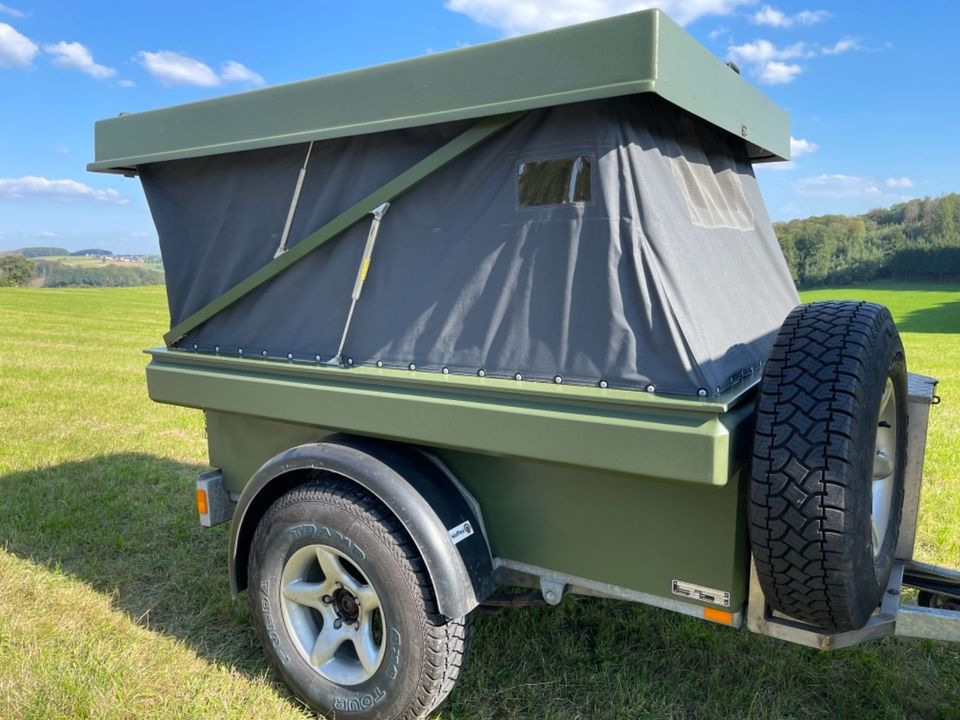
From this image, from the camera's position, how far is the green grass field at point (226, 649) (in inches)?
115

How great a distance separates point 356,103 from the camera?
2713 mm

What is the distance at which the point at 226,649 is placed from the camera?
3.36 meters

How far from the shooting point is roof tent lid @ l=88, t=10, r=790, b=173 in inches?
84.7

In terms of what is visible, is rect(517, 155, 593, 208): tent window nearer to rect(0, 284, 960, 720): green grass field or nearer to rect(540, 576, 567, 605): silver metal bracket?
rect(540, 576, 567, 605): silver metal bracket

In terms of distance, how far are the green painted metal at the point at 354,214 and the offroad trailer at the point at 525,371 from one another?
1 cm

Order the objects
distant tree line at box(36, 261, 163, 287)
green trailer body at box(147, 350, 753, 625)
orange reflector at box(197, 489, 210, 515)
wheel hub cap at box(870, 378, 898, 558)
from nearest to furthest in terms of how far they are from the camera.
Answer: green trailer body at box(147, 350, 753, 625), wheel hub cap at box(870, 378, 898, 558), orange reflector at box(197, 489, 210, 515), distant tree line at box(36, 261, 163, 287)

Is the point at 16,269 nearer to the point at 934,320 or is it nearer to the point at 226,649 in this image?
the point at 934,320

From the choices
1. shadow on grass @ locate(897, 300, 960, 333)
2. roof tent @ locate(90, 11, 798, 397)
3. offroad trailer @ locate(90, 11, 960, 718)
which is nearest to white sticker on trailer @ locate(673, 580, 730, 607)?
offroad trailer @ locate(90, 11, 960, 718)

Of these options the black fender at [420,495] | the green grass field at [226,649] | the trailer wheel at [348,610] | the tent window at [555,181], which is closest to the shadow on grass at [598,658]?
the green grass field at [226,649]

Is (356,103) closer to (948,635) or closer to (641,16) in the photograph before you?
(641,16)

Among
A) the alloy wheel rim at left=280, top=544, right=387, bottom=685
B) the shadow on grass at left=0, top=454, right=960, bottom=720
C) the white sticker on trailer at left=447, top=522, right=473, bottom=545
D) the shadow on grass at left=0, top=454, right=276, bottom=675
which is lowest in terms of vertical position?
the shadow on grass at left=0, top=454, right=960, bottom=720

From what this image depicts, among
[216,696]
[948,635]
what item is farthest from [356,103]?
[948,635]

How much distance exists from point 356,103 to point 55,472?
457 centimetres

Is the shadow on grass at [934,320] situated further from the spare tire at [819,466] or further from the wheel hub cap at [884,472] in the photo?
the spare tire at [819,466]
